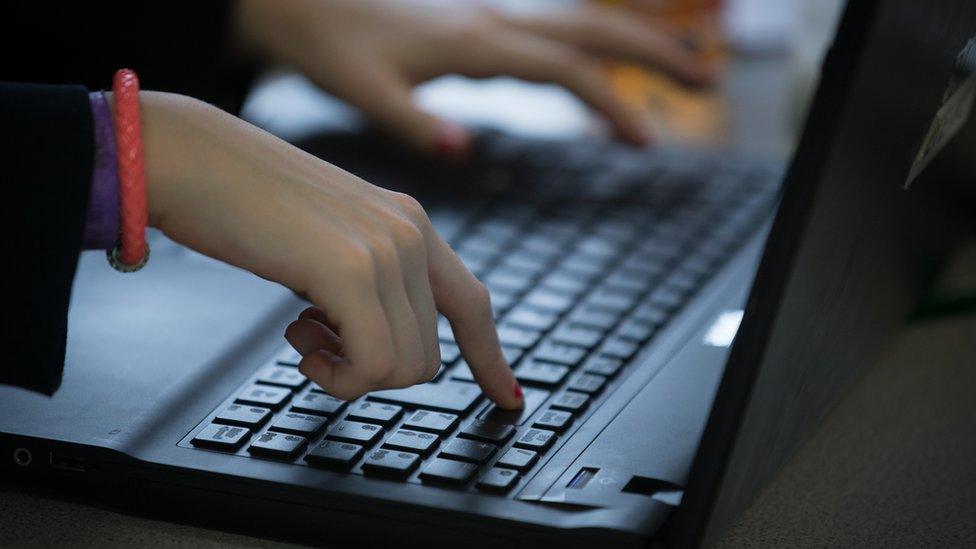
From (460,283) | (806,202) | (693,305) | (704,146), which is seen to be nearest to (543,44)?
(704,146)

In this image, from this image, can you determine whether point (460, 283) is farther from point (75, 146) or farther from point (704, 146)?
point (704, 146)

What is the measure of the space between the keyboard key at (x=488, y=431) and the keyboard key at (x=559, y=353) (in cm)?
8

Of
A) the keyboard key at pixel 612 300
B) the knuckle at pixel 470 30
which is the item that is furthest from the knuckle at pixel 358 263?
the knuckle at pixel 470 30

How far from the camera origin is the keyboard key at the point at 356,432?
460 millimetres

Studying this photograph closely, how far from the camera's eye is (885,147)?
40cm

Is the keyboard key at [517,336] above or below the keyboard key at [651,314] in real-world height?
below

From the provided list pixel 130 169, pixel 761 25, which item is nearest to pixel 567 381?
pixel 130 169

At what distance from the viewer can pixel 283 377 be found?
51 cm

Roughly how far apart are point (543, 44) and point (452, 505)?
66 cm

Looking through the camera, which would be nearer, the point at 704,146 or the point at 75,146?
the point at 75,146

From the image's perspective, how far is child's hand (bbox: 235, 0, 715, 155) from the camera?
0.91m

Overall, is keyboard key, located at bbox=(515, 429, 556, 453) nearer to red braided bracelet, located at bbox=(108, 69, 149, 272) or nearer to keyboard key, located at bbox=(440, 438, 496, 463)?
keyboard key, located at bbox=(440, 438, 496, 463)

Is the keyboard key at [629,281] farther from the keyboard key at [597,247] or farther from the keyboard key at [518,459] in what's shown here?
the keyboard key at [518,459]

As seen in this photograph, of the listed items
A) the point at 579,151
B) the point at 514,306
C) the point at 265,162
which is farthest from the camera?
the point at 579,151
